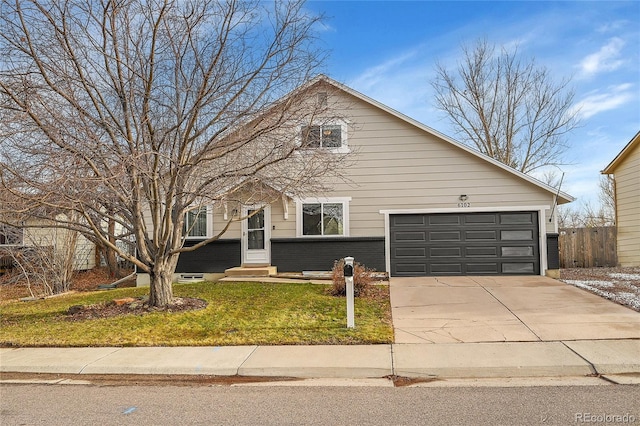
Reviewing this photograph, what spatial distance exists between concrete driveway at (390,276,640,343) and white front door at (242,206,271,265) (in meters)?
4.40

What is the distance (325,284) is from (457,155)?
5.63m

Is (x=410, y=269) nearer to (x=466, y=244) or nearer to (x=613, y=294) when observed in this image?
(x=466, y=244)

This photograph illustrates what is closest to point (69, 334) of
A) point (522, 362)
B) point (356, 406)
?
point (356, 406)

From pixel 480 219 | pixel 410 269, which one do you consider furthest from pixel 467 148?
pixel 410 269

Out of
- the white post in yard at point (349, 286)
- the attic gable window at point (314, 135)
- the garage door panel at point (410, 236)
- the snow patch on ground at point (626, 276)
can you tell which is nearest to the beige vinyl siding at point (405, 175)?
the garage door panel at point (410, 236)

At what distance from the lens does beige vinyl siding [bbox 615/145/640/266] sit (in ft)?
53.8

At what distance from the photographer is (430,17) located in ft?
40.3

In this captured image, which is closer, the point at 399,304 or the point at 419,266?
the point at 399,304

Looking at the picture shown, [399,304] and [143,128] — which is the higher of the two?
[143,128]

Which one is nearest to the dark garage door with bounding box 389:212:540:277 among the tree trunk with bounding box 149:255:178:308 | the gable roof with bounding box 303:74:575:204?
the gable roof with bounding box 303:74:575:204

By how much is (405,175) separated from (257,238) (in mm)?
5009

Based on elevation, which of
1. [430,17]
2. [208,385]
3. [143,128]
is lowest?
[208,385]

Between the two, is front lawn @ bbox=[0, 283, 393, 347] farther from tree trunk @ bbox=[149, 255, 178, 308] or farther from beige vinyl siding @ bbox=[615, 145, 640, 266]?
beige vinyl siding @ bbox=[615, 145, 640, 266]

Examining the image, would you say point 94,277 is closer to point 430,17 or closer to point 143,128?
point 143,128
